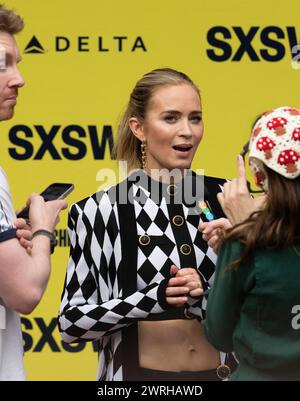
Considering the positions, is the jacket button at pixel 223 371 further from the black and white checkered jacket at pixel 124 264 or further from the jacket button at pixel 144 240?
the jacket button at pixel 144 240

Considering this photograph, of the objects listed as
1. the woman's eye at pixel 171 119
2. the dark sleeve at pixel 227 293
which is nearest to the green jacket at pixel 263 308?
the dark sleeve at pixel 227 293

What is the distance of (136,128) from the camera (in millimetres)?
3957

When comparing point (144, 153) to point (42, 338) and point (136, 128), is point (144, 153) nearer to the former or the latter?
point (136, 128)

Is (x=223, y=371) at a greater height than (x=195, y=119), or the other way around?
(x=195, y=119)

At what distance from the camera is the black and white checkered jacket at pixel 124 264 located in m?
3.57

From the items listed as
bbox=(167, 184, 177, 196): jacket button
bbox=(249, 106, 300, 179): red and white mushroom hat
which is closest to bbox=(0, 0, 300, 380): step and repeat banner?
bbox=(167, 184, 177, 196): jacket button

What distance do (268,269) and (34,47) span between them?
2546 millimetres

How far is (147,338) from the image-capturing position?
362cm

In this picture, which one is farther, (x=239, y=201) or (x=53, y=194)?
(x=53, y=194)

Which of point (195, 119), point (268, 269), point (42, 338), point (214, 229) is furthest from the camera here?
point (42, 338)

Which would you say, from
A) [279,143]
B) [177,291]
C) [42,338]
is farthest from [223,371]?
[42,338]

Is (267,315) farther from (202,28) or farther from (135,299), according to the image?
(202,28)

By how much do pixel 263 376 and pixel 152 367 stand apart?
0.73m
